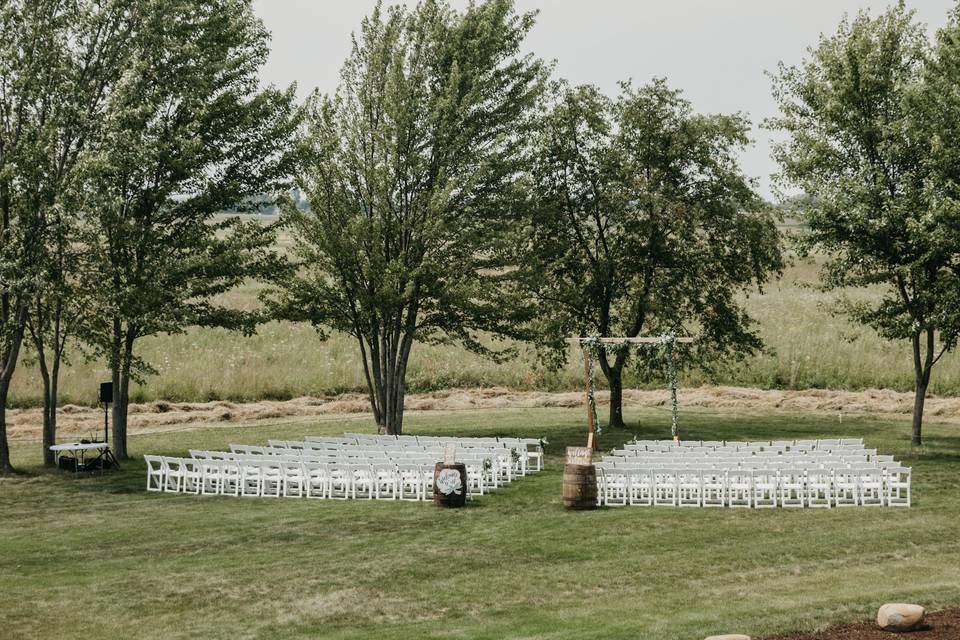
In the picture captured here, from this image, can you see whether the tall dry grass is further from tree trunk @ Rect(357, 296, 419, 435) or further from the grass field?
tree trunk @ Rect(357, 296, 419, 435)

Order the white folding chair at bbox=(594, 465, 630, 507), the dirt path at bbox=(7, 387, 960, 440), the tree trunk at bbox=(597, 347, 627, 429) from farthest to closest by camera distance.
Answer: the dirt path at bbox=(7, 387, 960, 440)
the tree trunk at bbox=(597, 347, 627, 429)
the white folding chair at bbox=(594, 465, 630, 507)

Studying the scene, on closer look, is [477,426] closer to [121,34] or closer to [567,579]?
[121,34]

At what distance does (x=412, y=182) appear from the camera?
3259 centimetres

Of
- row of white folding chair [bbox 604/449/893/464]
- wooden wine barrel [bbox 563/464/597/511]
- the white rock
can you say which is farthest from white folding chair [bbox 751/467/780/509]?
the white rock

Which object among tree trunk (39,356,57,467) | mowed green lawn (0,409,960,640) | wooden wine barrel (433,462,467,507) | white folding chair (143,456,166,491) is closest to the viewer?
mowed green lawn (0,409,960,640)

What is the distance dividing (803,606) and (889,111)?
20626 mm

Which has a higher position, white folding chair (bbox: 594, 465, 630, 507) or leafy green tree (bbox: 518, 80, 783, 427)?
leafy green tree (bbox: 518, 80, 783, 427)

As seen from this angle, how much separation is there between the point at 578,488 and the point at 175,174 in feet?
49.3

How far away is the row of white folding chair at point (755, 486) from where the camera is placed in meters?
18.8

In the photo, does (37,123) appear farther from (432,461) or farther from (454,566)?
(454,566)

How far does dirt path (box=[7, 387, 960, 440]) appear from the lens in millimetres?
37531

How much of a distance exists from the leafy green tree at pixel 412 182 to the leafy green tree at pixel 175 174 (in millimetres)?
1915

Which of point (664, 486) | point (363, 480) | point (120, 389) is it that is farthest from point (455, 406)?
point (664, 486)

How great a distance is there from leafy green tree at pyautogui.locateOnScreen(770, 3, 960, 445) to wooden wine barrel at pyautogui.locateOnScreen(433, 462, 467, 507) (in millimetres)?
13265
